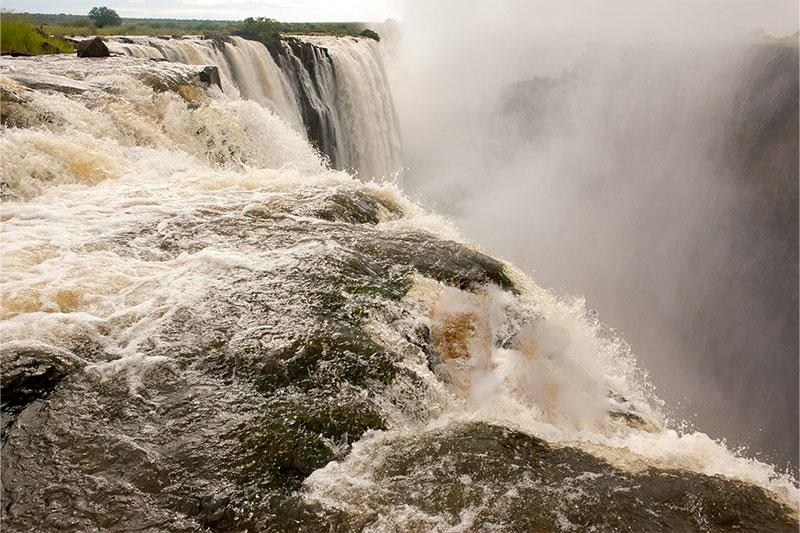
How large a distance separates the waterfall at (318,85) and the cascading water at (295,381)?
7.34m

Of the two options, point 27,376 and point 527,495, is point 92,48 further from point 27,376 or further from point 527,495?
point 527,495

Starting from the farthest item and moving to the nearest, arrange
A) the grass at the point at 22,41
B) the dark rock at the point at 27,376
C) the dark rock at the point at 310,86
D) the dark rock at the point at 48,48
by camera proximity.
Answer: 1. the dark rock at the point at 310,86
2. the dark rock at the point at 48,48
3. the grass at the point at 22,41
4. the dark rock at the point at 27,376

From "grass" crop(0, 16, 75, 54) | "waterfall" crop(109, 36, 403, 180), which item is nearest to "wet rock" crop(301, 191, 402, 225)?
"waterfall" crop(109, 36, 403, 180)

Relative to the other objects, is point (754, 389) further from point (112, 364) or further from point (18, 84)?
point (18, 84)

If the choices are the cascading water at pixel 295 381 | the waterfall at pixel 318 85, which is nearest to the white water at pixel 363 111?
the waterfall at pixel 318 85

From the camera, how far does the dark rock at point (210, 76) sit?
961 centimetres

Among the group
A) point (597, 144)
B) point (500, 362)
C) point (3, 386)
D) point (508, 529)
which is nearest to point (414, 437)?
point (508, 529)

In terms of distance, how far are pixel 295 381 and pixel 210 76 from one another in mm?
8396

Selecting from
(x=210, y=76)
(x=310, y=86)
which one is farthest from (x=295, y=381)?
(x=310, y=86)

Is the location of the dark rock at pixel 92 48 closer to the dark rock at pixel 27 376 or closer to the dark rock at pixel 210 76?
the dark rock at pixel 210 76

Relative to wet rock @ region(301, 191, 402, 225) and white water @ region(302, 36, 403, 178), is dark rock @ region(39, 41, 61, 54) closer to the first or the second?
white water @ region(302, 36, 403, 178)

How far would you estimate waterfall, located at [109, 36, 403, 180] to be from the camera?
12.9 metres

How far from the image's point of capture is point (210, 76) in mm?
Answer: 9789

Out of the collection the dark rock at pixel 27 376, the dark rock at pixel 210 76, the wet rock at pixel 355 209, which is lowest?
the dark rock at pixel 27 376
